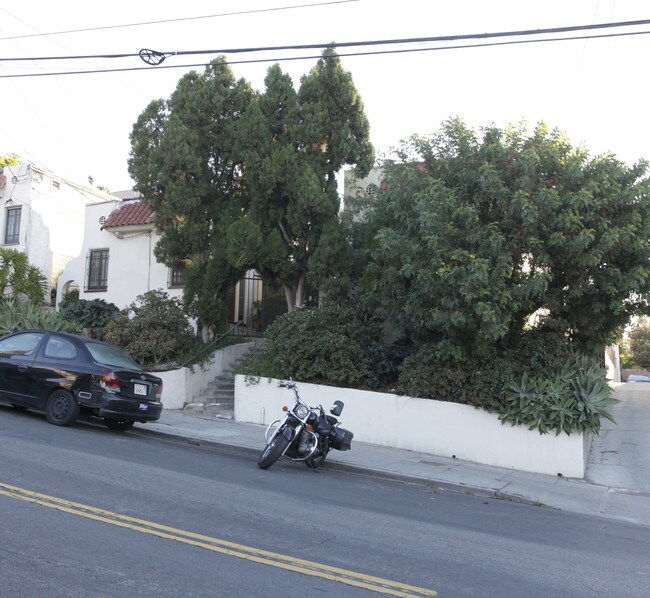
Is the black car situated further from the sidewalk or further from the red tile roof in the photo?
the red tile roof

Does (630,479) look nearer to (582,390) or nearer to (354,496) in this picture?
(582,390)

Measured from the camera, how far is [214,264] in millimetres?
15508

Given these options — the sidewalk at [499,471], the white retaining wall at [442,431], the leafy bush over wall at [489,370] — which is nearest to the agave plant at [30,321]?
the sidewalk at [499,471]

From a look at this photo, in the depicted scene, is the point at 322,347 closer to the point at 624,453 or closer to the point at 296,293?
the point at 296,293

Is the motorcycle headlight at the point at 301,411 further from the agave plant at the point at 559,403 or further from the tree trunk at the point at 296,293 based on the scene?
the tree trunk at the point at 296,293

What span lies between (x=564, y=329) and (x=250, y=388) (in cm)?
673

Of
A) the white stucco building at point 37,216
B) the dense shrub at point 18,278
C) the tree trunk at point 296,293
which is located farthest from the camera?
the white stucco building at point 37,216

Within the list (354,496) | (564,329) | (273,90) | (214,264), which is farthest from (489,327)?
(273,90)

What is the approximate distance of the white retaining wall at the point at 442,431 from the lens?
10953 millimetres

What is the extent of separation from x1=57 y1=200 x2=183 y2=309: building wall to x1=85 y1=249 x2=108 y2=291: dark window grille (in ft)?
0.48

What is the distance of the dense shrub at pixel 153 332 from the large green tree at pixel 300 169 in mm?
2331

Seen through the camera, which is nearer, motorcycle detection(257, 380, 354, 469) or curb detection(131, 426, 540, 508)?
motorcycle detection(257, 380, 354, 469)

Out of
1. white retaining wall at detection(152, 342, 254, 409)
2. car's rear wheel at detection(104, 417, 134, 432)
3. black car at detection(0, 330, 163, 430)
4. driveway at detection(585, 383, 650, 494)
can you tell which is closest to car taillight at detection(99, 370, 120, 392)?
black car at detection(0, 330, 163, 430)

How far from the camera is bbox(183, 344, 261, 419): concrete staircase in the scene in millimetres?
14578
